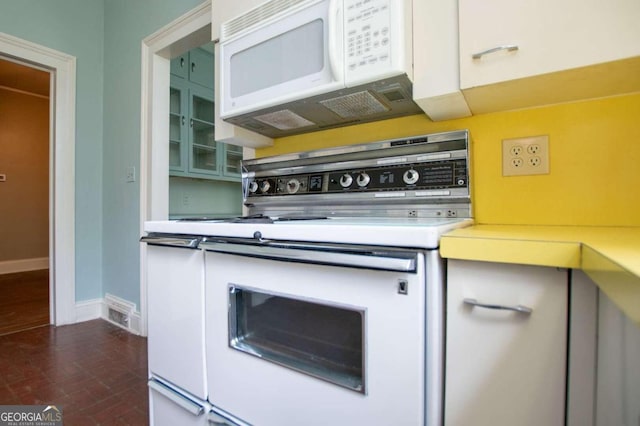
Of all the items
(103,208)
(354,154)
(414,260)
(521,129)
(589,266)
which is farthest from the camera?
(103,208)

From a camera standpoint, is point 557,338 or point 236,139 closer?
point 557,338

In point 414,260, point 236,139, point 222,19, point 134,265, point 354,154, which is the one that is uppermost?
point 222,19

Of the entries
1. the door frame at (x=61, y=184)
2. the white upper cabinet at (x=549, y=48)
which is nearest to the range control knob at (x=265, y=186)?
the white upper cabinet at (x=549, y=48)

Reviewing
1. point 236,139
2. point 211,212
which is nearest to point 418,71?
point 236,139

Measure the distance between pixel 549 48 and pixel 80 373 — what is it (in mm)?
2491

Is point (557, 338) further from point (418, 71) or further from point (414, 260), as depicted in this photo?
point (418, 71)

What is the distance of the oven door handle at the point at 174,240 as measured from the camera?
97 cm

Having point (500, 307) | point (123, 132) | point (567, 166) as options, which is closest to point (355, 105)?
point (567, 166)

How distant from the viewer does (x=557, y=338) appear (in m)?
0.56

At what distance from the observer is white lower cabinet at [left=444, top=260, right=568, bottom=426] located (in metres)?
0.56

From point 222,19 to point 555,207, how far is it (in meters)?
1.48

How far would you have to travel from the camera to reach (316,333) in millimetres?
821

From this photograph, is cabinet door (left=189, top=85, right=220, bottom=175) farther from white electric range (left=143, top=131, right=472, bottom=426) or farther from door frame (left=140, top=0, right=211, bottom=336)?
white electric range (left=143, top=131, right=472, bottom=426)

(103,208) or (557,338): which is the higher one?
(103,208)
